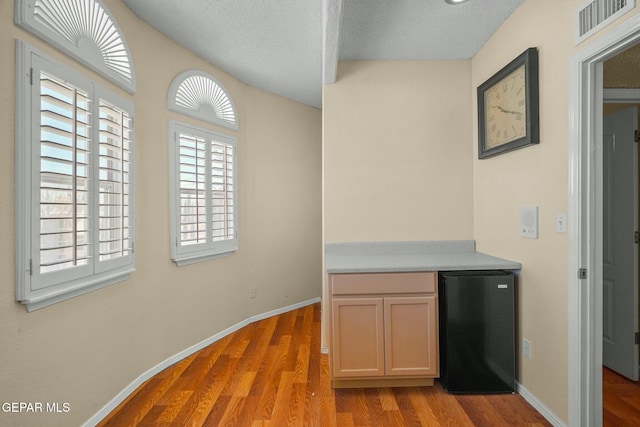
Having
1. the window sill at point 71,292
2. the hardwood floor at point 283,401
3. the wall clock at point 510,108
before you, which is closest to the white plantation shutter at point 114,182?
the window sill at point 71,292

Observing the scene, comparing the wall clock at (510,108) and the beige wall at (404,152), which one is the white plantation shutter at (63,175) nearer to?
the beige wall at (404,152)

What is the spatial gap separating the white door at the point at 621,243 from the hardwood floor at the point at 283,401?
93 centimetres

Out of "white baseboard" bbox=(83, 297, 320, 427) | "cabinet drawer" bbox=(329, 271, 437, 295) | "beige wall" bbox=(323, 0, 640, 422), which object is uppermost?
"beige wall" bbox=(323, 0, 640, 422)

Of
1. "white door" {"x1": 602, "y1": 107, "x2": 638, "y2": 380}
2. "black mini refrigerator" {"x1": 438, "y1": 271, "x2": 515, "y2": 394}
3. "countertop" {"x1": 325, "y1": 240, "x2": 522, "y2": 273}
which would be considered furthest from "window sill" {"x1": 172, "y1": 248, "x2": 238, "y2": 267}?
"white door" {"x1": 602, "y1": 107, "x2": 638, "y2": 380}

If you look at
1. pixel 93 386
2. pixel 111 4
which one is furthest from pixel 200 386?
pixel 111 4

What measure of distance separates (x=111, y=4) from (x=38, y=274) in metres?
1.65

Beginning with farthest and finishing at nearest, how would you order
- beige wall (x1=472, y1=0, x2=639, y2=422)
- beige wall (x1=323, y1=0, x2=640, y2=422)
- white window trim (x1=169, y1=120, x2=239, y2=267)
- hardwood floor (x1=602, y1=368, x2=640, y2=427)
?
beige wall (x1=323, y1=0, x2=640, y2=422) < white window trim (x1=169, y1=120, x2=239, y2=267) < hardwood floor (x1=602, y1=368, x2=640, y2=427) < beige wall (x1=472, y1=0, x2=639, y2=422)

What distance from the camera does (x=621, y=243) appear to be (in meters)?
2.50

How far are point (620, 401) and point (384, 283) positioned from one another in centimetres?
159

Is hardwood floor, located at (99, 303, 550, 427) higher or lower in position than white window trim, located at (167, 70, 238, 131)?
lower

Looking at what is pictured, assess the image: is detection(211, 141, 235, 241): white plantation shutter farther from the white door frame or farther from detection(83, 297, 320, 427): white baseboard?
the white door frame

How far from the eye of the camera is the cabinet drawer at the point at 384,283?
2336mm

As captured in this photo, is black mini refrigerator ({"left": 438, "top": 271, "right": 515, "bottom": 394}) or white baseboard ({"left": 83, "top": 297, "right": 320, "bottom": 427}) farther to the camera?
black mini refrigerator ({"left": 438, "top": 271, "right": 515, "bottom": 394})

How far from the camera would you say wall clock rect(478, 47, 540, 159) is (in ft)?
6.89
